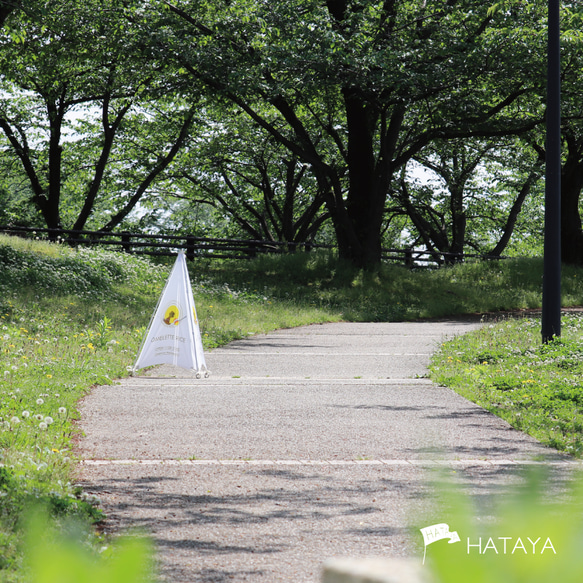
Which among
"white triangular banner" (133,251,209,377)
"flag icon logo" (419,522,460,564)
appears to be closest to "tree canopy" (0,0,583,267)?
"white triangular banner" (133,251,209,377)

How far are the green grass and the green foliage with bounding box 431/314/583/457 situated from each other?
329mm

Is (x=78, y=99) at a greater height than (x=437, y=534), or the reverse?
(x=78, y=99)

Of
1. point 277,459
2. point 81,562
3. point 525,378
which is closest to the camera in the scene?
point 81,562

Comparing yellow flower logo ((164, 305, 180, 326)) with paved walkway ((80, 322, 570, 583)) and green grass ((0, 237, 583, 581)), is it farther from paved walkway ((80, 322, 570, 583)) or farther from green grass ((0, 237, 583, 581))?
green grass ((0, 237, 583, 581))

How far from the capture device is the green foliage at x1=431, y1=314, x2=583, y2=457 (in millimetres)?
6945

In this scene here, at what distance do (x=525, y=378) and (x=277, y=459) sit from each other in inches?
171

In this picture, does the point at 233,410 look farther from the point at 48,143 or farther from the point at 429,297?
the point at 48,143

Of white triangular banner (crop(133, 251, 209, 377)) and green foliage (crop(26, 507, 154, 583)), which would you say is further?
white triangular banner (crop(133, 251, 209, 377))

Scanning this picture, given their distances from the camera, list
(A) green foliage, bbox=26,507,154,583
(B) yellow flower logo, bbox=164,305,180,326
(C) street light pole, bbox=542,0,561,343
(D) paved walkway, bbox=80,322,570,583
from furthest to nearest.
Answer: (C) street light pole, bbox=542,0,561,343, (B) yellow flower logo, bbox=164,305,180,326, (D) paved walkway, bbox=80,322,570,583, (A) green foliage, bbox=26,507,154,583

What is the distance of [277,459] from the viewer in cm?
581

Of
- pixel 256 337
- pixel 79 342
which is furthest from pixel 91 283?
pixel 79 342

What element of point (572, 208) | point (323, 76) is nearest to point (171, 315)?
point (323, 76)

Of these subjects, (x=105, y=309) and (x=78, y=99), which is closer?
(x=105, y=309)

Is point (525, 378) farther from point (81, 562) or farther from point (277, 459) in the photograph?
point (81, 562)
